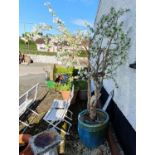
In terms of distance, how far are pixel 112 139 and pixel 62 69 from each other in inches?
211

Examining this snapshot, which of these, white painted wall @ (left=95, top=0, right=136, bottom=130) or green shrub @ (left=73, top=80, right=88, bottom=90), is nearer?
white painted wall @ (left=95, top=0, right=136, bottom=130)

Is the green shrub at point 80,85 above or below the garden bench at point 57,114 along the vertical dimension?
above

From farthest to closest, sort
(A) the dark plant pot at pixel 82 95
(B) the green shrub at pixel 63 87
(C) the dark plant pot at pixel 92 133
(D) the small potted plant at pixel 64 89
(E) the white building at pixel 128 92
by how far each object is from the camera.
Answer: (B) the green shrub at pixel 63 87 < (A) the dark plant pot at pixel 82 95 < (D) the small potted plant at pixel 64 89 < (C) the dark plant pot at pixel 92 133 < (E) the white building at pixel 128 92

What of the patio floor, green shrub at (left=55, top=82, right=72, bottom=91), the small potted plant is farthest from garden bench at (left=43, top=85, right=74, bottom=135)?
green shrub at (left=55, top=82, right=72, bottom=91)

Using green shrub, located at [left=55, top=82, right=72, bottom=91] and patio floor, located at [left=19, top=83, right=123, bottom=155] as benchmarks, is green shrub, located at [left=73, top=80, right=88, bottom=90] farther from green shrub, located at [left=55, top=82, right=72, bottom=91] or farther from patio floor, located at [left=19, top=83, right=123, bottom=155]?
patio floor, located at [left=19, top=83, right=123, bottom=155]

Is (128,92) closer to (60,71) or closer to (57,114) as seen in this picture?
(57,114)

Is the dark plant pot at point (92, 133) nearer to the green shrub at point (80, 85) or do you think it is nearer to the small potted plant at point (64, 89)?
the small potted plant at point (64, 89)

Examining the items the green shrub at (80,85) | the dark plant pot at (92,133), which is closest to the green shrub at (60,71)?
the green shrub at (80,85)

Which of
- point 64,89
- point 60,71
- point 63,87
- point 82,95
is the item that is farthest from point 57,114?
point 60,71

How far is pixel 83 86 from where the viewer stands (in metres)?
6.63
